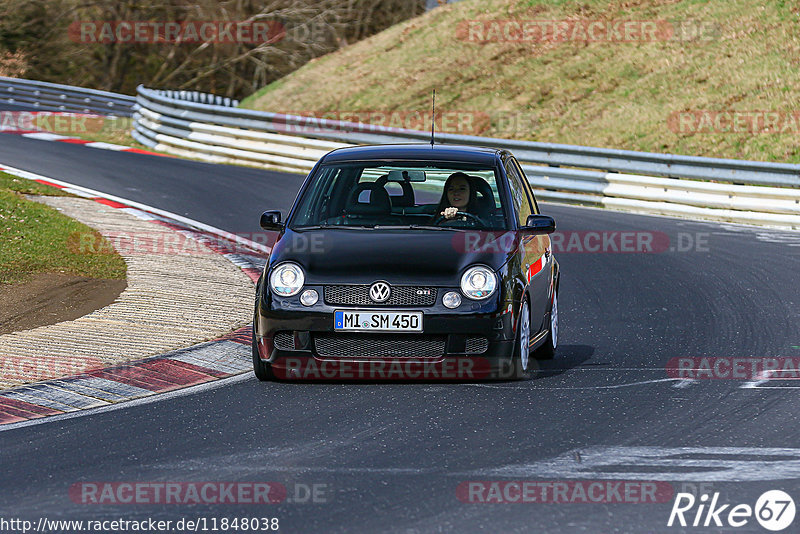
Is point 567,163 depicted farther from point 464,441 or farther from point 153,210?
point 464,441

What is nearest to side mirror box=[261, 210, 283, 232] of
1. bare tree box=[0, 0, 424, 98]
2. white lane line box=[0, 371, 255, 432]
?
white lane line box=[0, 371, 255, 432]

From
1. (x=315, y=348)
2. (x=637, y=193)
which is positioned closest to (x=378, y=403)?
(x=315, y=348)

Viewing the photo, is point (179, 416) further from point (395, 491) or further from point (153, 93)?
point (153, 93)

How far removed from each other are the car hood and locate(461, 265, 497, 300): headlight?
53mm

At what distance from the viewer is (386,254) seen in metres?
8.09

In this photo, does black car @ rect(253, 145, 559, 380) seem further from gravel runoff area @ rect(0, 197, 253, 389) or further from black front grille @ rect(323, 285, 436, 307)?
gravel runoff area @ rect(0, 197, 253, 389)

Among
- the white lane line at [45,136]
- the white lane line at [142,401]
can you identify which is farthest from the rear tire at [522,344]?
the white lane line at [45,136]

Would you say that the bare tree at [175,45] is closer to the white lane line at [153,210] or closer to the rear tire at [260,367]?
the white lane line at [153,210]

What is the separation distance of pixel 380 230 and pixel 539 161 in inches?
540

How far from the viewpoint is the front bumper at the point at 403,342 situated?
25.7 ft

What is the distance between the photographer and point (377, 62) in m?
37.4

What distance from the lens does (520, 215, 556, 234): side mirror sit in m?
8.70

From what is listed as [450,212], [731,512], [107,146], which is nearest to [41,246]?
[450,212]

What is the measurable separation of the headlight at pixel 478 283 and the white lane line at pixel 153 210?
672 centimetres
